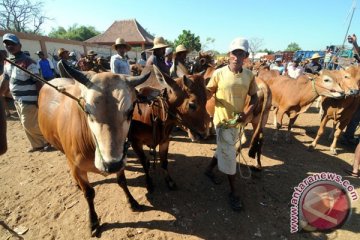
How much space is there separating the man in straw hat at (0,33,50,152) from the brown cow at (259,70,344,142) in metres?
6.72

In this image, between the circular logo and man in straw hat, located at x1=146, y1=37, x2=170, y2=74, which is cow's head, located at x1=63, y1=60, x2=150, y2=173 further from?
man in straw hat, located at x1=146, y1=37, x2=170, y2=74

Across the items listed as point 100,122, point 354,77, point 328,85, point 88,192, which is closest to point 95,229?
point 88,192

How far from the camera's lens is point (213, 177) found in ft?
15.5

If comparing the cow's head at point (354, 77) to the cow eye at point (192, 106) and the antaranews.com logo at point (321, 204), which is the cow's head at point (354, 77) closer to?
the antaranews.com logo at point (321, 204)

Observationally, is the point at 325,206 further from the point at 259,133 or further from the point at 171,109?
the point at 171,109

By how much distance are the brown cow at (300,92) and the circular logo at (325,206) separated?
9.32 ft

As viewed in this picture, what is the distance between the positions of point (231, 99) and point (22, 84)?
15.6ft

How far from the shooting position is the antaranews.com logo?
371 cm

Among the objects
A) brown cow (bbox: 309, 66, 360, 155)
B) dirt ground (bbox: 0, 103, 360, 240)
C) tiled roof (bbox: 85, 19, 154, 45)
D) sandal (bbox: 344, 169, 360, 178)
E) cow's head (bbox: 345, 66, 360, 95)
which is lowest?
dirt ground (bbox: 0, 103, 360, 240)

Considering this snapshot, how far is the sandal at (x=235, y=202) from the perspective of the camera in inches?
154

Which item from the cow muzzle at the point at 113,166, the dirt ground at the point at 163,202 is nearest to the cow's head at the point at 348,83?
the dirt ground at the point at 163,202

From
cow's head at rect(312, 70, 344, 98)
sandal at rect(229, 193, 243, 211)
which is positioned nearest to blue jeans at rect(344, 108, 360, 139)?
cow's head at rect(312, 70, 344, 98)

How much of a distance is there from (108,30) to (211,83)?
1480 inches

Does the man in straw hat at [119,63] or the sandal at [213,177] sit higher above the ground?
the man in straw hat at [119,63]
